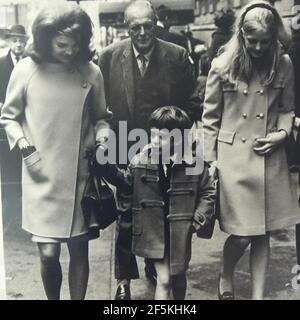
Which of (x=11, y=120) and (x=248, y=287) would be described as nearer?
(x=11, y=120)

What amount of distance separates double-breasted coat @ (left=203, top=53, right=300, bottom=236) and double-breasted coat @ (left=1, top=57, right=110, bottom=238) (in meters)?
0.54

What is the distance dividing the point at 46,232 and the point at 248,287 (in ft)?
3.37

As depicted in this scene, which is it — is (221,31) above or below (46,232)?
above

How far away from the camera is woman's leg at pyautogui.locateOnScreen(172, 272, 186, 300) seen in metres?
2.77

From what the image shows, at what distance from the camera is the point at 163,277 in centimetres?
273

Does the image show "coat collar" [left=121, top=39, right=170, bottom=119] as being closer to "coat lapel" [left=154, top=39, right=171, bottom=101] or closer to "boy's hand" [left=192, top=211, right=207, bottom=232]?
"coat lapel" [left=154, top=39, right=171, bottom=101]

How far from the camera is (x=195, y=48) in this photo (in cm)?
269

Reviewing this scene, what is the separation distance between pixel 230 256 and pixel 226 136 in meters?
0.60

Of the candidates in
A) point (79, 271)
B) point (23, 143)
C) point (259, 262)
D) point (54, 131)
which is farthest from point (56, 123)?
point (259, 262)

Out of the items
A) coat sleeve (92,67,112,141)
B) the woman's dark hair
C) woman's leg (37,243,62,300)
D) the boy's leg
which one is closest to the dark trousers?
the boy's leg

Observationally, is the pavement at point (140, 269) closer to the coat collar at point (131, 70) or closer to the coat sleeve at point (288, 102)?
the coat sleeve at point (288, 102)
